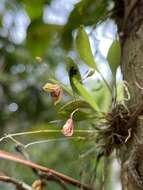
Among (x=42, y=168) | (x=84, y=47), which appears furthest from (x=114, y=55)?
(x=42, y=168)

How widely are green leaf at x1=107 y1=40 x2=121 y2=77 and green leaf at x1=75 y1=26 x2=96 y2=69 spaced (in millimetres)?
27

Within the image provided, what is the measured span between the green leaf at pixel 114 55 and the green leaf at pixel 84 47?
27mm

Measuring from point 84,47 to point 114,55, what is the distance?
4 cm

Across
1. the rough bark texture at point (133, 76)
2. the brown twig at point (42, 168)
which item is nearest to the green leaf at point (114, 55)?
the rough bark texture at point (133, 76)

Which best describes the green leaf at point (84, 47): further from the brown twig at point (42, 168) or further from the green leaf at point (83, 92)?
the brown twig at point (42, 168)

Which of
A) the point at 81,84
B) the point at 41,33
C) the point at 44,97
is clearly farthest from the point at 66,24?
the point at 44,97

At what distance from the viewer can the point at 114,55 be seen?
1.89 feet

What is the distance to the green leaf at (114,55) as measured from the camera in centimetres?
57

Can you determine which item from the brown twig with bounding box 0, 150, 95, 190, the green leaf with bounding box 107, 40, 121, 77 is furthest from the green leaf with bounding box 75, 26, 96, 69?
the brown twig with bounding box 0, 150, 95, 190

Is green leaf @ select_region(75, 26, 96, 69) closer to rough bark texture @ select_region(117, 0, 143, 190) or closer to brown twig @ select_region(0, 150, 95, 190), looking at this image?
rough bark texture @ select_region(117, 0, 143, 190)

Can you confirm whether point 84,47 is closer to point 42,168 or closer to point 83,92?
point 83,92

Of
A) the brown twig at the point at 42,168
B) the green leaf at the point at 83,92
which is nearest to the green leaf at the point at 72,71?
the green leaf at the point at 83,92

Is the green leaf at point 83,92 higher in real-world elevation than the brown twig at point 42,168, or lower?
higher

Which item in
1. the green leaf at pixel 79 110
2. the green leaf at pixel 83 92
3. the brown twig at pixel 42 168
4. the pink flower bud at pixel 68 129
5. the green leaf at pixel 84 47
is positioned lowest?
the brown twig at pixel 42 168
